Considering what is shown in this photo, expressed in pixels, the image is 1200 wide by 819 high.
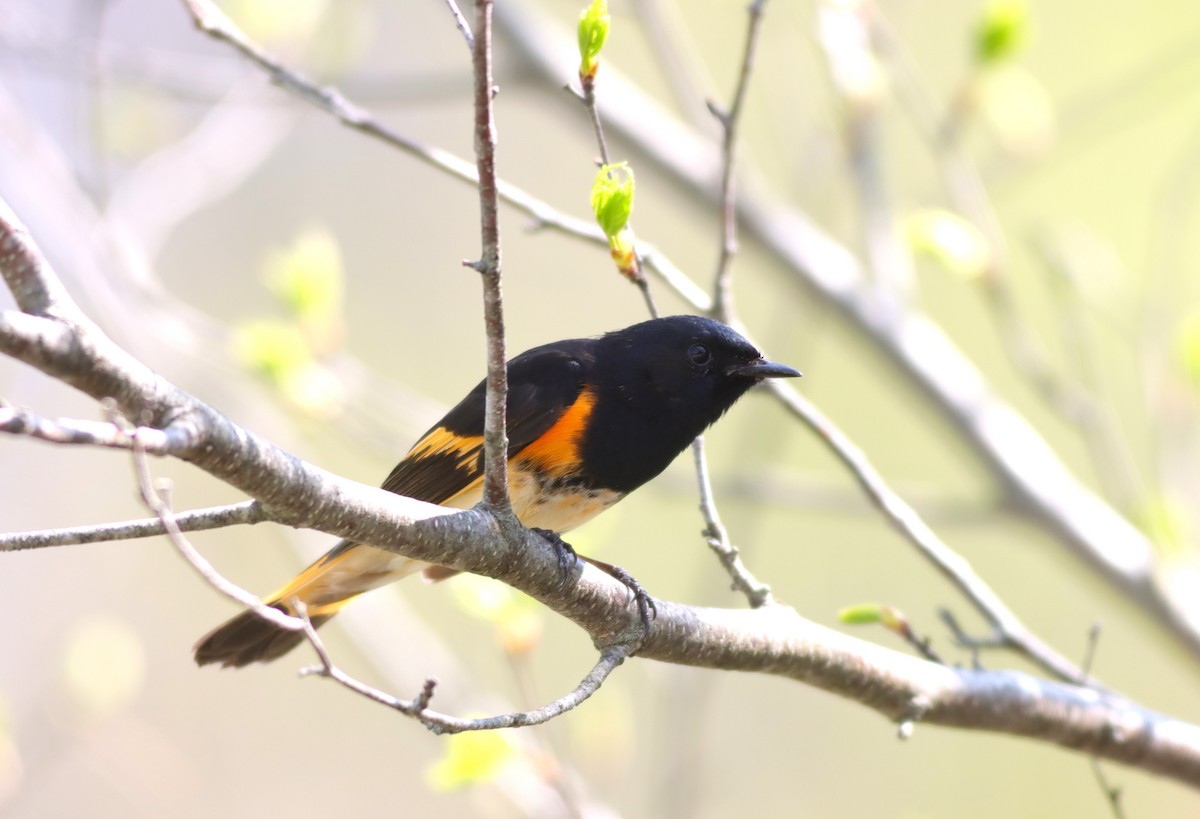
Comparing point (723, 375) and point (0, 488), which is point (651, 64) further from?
point (723, 375)

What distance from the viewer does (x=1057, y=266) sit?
3326mm

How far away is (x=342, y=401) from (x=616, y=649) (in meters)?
2.12

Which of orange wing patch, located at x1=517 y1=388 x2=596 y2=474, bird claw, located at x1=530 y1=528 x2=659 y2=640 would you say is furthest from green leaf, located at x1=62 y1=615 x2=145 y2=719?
bird claw, located at x1=530 y1=528 x2=659 y2=640

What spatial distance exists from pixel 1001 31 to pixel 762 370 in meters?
1.41

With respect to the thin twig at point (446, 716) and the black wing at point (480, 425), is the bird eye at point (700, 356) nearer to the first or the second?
the black wing at point (480, 425)

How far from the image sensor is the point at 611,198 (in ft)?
6.82

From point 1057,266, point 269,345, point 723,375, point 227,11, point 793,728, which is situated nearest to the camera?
point 723,375

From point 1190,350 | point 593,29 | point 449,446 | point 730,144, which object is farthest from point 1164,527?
point 593,29

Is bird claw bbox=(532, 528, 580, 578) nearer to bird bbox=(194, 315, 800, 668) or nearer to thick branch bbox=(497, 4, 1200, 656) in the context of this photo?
bird bbox=(194, 315, 800, 668)

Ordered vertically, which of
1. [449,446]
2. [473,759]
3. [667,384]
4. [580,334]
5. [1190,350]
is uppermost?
[580,334]

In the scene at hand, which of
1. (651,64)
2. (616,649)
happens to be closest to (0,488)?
(616,649)

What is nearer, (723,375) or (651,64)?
(723,375)

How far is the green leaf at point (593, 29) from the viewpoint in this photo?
204cm

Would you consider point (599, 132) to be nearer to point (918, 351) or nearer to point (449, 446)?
point (449, 446)
